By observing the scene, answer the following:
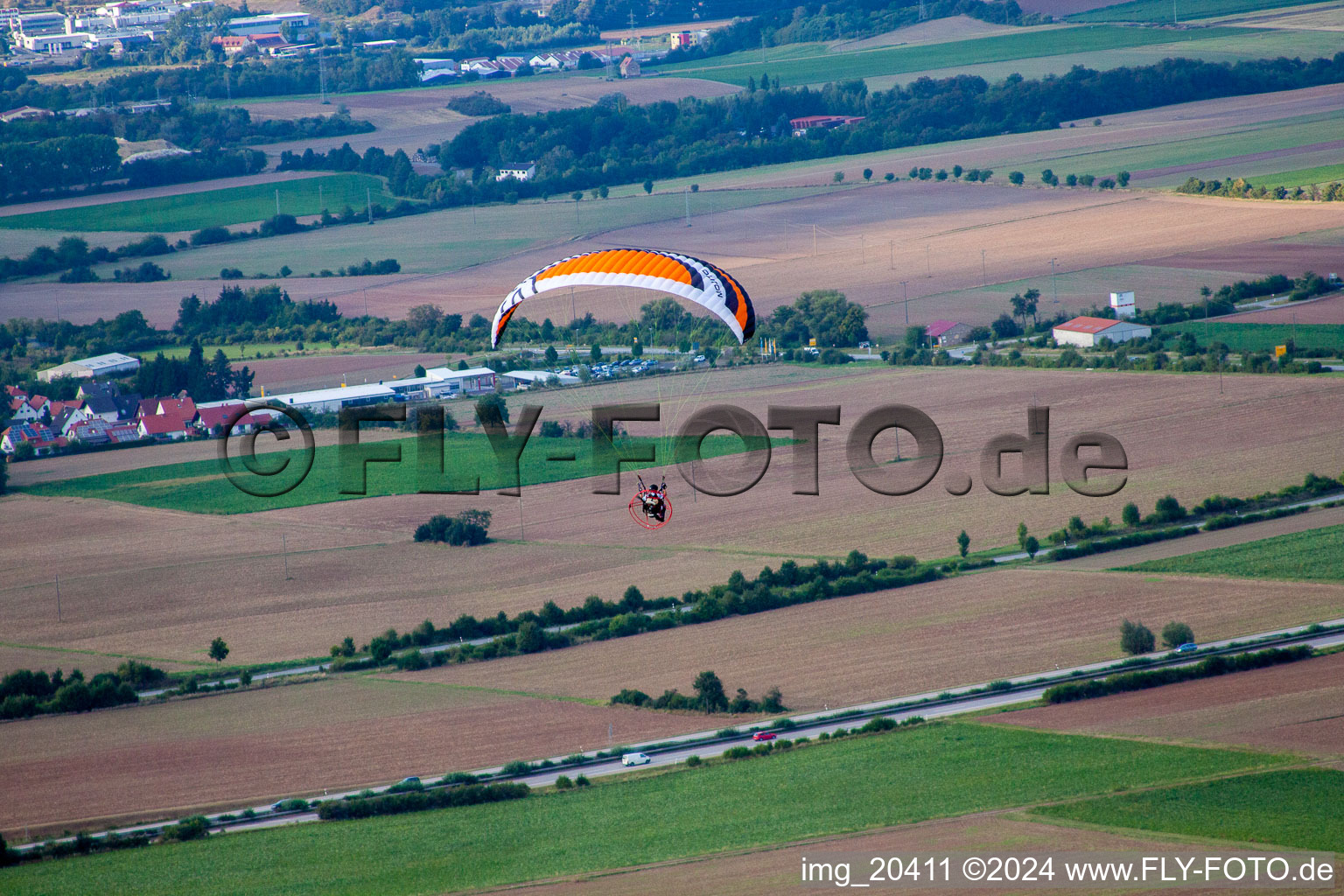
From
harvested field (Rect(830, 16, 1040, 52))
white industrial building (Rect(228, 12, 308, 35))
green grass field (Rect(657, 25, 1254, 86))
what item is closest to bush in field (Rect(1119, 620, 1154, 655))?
green grass field (Rect(657, 25, 1254, 86))

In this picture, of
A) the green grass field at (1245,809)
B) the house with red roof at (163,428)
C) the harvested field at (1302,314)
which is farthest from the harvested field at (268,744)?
the harvested field at (1302,314)

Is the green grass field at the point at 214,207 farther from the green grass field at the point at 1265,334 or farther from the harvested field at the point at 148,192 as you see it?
the green grass field at the point at 1265,334

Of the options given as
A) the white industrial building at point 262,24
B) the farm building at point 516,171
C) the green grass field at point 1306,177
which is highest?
the white industrial building at point 262,24

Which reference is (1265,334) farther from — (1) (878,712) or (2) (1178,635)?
(1) (878,712)

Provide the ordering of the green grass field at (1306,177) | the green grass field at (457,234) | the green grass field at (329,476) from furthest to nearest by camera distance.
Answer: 1. the green grass field at (457,234)
2. the green grass field at (1306,177)
3. the green grass field at (329,476)

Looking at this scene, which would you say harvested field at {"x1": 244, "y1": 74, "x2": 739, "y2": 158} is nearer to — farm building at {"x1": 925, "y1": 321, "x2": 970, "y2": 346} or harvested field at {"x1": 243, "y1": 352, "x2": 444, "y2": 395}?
harvested field at {"x1": 243, "y1": 352, "x2": 444, "y2": 395}

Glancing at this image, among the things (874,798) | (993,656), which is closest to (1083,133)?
(993,656)

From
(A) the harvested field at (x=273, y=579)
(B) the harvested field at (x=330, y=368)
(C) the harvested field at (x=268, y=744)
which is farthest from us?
(B) the harvested field at (x=330, y=368)
